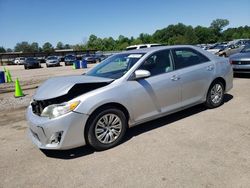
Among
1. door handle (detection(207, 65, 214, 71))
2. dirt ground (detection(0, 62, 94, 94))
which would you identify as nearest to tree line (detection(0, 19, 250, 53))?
dirt ground (detection(0, 62, 94, 94))

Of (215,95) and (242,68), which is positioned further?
(242,68)

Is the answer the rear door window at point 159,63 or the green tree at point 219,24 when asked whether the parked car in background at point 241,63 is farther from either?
the green tree at point 219,24

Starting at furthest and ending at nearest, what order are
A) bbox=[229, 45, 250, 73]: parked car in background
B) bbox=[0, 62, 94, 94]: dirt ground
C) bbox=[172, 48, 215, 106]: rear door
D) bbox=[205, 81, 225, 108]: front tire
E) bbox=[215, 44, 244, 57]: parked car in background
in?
bbox=[215, 44, 244, 57]: parked car in background < bbox=[0, 62, 94, 94]: dirt ground < bbox=[229, 45, 250, 73]: parked car in background < bbox=[205, 81, 225, 108]: front tire < bbox=[172, 48, 215, 106]: rear door

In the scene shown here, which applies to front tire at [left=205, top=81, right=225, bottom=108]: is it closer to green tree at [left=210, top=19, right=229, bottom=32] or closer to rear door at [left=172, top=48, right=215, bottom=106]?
rear door at [left=172, top=48, right=215, bottom=106]

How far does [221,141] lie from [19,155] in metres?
3.40

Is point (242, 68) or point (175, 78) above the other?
point (175, 78)

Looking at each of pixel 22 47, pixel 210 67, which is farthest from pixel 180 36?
pixel 210 67

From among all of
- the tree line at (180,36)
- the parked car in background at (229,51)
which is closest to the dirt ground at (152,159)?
the parked car in background at (229,51)

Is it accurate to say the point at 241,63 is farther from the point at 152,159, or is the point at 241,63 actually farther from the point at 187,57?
the point at 152,159

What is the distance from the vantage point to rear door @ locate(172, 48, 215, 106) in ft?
16.7

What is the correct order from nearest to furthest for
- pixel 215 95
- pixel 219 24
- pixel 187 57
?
pixel 187 57 → pixel 215 95 → pixel 219 24

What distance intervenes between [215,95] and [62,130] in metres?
3.83

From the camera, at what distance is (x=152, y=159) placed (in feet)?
12.0

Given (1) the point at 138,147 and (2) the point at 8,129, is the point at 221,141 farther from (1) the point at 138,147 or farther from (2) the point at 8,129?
(2) the point at 8,129
